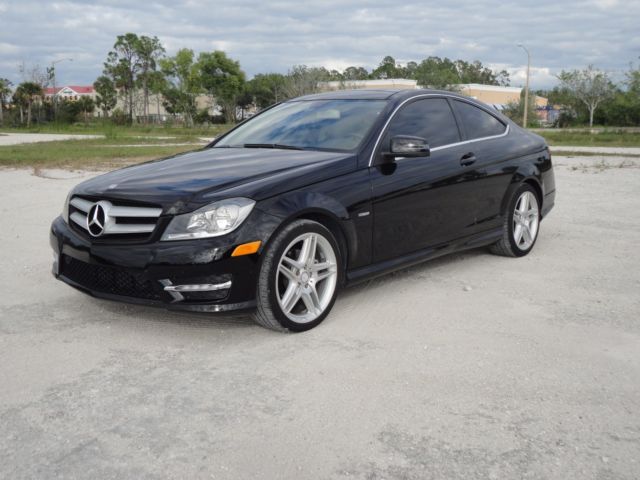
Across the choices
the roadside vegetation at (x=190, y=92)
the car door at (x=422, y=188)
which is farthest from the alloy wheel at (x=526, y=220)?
the roadside vegetation at (x=190, y=92)

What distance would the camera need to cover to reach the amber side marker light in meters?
4.02

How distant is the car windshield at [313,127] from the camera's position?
513 centimetres

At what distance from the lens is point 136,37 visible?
224ft

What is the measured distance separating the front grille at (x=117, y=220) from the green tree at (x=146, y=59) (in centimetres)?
6633

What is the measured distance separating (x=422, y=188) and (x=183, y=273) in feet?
6.75

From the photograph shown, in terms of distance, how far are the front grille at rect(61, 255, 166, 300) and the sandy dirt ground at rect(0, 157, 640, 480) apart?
0.31 m

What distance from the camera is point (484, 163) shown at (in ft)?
19.5

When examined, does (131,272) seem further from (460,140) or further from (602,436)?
(460,140)

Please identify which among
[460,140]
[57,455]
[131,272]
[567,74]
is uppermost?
[567,74]

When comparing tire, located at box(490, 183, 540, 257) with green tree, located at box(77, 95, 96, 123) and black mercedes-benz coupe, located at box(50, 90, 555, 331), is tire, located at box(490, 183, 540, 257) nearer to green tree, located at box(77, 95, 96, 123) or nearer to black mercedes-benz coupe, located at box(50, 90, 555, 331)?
black mercedes-benz coupe, located at box(50, 90, 555, 331)

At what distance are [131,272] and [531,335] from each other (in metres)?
2.49

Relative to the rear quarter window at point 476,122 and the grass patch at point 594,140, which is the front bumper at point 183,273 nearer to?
the rear quarter window at point 476,122

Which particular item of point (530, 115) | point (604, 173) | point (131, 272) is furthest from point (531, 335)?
point (530, 115)

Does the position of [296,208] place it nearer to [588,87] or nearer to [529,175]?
[529,175]
